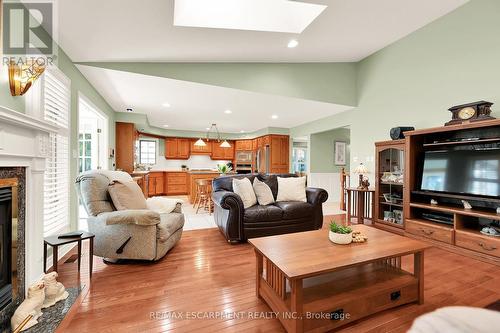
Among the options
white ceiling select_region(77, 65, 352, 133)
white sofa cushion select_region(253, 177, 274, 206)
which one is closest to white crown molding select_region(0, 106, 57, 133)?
white ceiling select_region(77, 65, 352, 133)

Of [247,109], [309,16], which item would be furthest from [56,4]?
[247,109]

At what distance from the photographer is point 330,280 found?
1.67m

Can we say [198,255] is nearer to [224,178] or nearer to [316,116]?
[224,178]

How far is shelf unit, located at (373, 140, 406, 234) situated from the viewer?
139 inches

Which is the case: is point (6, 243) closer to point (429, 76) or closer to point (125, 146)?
point (125, 146)

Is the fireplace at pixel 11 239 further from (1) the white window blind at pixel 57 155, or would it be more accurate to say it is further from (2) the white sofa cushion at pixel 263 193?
(2) the white sofa cushion at pixel 263 193

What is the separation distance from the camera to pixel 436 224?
2.96 metres

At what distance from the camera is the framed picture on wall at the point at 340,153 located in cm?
673

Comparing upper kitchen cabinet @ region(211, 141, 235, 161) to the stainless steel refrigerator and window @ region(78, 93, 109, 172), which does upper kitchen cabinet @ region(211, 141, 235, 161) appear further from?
window @ region(78, 93, 109, 172)

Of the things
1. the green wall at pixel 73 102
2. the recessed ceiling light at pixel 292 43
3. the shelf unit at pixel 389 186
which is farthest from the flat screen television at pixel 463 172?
the green wall at pixel 73 102

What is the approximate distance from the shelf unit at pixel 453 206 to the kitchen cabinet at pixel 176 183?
6709mm

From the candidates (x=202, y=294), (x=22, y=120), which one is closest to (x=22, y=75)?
(x=22, y=120)

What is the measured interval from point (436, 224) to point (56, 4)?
496cm

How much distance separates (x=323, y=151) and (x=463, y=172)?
3824 mm
